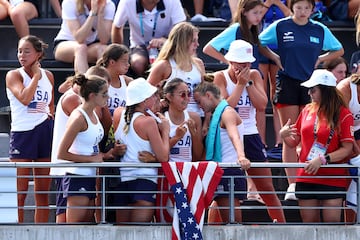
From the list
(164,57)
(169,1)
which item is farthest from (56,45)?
(164,57)

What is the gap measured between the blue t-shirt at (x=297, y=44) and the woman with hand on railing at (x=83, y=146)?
8.25 feet

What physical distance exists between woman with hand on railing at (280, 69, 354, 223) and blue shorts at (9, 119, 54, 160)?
2.31 metres

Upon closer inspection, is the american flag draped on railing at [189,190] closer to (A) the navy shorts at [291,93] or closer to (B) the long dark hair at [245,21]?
(A) the navy shorts at [291,93]

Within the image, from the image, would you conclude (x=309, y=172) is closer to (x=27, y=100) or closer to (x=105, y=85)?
(x=105, y=85)

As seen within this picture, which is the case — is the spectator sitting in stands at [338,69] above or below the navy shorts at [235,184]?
above

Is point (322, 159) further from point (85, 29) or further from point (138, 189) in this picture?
point (85, 29)

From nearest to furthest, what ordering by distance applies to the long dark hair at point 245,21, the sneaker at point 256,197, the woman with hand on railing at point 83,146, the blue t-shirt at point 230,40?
the woman with hand on railing at point 83,146 < the sneaker at point 256,197 < the long dark hair at point 245,21 < the blue t-shirt at point 230,40

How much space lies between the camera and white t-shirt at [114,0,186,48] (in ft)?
45.1

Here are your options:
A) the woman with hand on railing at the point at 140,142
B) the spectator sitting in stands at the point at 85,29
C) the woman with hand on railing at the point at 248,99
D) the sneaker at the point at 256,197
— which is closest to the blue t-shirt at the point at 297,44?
the woman with hand on railing at the point at 248,99

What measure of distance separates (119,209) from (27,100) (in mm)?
1526

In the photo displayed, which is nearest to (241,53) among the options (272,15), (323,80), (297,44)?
(323,80)

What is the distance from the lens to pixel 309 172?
11.5 meters

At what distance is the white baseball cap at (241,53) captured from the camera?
12039 millimetres

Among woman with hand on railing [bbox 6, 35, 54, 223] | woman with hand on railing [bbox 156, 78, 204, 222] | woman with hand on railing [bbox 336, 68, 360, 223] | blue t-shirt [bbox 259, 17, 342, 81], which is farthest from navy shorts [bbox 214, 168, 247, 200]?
blue t-shirt [bbox 259, 17, 342, 81]
